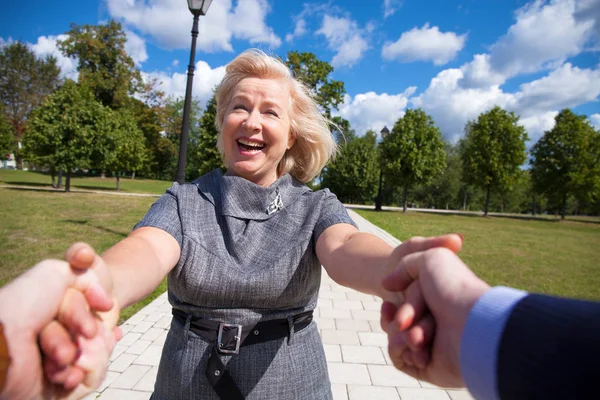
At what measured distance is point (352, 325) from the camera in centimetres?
490

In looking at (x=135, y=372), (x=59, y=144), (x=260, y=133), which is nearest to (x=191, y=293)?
(x=260, y=133)

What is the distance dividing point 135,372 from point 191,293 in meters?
2.70

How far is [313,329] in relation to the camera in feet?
5.65

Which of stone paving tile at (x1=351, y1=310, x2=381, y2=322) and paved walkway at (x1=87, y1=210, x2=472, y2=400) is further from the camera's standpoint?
stone paving tile at (x1=351, y1=310, x2=381, y2=322)

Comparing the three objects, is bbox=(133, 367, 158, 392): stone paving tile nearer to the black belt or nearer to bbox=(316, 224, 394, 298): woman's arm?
the black belt

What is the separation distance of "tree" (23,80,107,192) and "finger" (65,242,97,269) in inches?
1038

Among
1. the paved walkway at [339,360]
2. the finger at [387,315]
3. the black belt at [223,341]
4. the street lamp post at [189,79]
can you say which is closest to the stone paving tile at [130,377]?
the paved walkway at [339,360]

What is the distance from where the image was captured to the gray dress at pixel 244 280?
147 centimetres

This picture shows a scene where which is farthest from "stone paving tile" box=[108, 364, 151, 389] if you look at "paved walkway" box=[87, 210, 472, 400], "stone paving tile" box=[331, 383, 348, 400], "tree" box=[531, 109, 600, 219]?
"tree" box=[531, 109, 600, 219]

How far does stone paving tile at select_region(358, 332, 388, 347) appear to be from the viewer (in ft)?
14.4

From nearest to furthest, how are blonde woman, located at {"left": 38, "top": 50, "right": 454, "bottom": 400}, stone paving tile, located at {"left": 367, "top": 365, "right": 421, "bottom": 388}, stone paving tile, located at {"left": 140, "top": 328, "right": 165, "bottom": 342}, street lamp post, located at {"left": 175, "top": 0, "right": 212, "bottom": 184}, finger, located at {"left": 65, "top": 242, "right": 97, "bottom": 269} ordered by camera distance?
finger, located at {"left": 65, "top": 242, "right": 97, "bottom": 269}, blonde woman, located at {"left": 38, "top": 50, "right": 454, "bottom": 400}, stone paving tile, located at {"left": 367, "top": 365, "right": 421, "bottom": 388}, stone paving tile, located at {"left": 140, "top": 328, "right": 165, "bottom": 342}, street lamp post, located at {"left": 175, "top": 0, "right": 212, "bottom": 184}

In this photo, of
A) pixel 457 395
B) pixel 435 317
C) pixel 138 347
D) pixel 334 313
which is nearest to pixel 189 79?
pixel 138 347

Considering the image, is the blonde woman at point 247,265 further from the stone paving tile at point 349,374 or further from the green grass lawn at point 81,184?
the green grass lawn at point 81,184

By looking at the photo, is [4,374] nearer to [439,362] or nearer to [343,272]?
[439,362]
